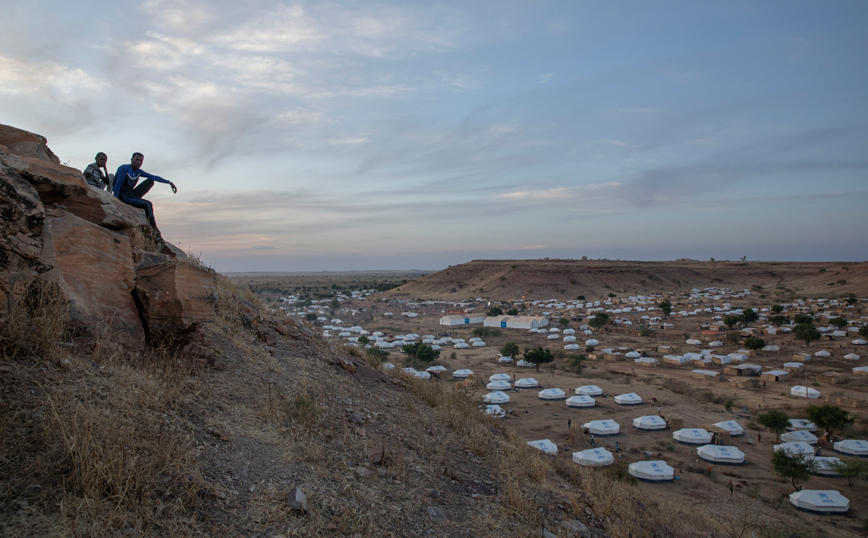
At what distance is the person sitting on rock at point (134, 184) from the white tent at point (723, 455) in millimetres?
16862

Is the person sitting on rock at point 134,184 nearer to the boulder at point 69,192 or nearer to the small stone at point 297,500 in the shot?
the boulder at point 69,192

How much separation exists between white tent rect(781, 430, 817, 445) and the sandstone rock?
21.7 m

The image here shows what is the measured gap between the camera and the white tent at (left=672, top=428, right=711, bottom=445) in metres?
16.3

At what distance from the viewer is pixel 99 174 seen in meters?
6.64

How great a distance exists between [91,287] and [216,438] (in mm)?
2008

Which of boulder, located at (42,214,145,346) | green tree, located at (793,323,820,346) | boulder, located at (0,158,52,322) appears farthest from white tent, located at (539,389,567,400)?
green tree, located at (793,323,820,346)

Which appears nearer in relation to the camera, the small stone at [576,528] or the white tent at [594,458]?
the small stone at [576,528]

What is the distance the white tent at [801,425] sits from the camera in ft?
56.4

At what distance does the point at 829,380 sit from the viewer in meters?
23.7

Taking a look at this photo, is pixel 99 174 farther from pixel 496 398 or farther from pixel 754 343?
pixel 754 343

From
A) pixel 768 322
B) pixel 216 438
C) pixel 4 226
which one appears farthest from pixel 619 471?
pixel 768 322

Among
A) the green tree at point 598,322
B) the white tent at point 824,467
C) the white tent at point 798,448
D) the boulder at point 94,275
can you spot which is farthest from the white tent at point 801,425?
the green tree at point 598,322

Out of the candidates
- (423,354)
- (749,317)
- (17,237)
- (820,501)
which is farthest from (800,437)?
(749,317)

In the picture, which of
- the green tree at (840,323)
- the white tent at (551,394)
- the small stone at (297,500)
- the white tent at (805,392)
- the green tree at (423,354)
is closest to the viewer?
the small stone at (297,500)
